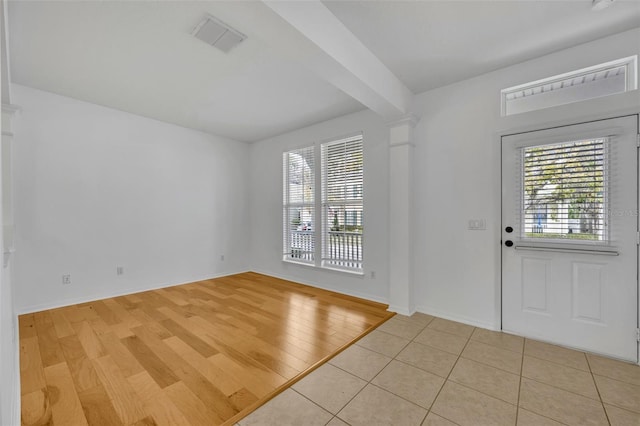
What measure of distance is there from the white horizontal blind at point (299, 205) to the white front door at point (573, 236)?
9.33 feet

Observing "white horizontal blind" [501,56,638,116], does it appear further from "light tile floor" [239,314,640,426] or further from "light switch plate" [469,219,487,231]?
"light tile floor" [239,314,640,426]

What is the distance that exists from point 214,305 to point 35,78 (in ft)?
11.1

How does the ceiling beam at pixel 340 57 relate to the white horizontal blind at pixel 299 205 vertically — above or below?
above

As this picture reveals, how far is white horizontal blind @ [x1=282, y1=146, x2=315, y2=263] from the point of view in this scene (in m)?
4.93

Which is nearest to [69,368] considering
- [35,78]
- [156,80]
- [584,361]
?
[156,80]

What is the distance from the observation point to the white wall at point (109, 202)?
3.51 metres

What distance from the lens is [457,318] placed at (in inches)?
130

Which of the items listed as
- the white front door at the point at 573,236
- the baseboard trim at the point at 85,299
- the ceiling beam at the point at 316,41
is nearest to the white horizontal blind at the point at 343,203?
the ceiling beam at the point at 316,41

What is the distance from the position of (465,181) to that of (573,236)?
1093 millimetres

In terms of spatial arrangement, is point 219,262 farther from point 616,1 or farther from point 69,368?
point 616,1

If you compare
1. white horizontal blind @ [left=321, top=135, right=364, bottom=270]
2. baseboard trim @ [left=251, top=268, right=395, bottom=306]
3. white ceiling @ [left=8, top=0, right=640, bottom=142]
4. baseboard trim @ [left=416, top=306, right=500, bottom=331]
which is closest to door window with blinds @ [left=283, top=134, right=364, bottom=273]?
white horizontal blind @ [left=321, top=135, right=364, bottom=270]

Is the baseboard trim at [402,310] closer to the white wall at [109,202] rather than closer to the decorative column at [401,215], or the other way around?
the decorative column at [401,215]

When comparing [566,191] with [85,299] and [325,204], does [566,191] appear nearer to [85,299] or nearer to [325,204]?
[325,204]

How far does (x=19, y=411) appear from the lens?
72.2 inches
